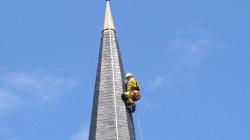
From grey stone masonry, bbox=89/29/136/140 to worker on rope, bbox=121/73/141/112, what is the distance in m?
0.22

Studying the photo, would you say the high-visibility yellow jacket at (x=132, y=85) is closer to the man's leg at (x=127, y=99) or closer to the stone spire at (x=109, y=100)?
the stone spire at (x=109, y=100)

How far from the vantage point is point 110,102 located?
118 feet

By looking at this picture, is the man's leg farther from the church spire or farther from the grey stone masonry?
the church spire

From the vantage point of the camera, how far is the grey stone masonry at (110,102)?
34938mm

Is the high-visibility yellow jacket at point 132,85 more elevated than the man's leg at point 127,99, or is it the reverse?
the high-visibility yellow jacket at point 132,85

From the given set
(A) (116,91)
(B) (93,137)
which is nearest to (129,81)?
(A) (116,91)

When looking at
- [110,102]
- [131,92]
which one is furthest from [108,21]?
[110,102]

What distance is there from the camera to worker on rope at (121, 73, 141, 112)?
3647cm

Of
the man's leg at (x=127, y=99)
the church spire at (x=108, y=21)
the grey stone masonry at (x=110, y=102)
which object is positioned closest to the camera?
the grey stone masonry at (x=110, y=102)

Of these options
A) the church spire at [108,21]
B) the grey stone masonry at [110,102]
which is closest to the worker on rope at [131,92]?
the grey stone masonry at [110,102]

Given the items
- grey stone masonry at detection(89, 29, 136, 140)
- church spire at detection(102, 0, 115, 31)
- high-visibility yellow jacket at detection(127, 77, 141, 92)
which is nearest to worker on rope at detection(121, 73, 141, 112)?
high-visibility yellow jacket at detection(127, 77, 141, 92)

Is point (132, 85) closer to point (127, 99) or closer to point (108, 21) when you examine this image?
point (127, 99)

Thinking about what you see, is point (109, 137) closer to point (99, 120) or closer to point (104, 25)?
point (99, 120)

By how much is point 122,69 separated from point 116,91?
182 centimetres
